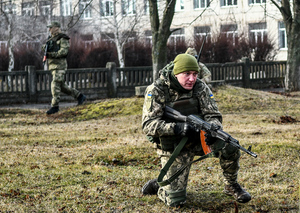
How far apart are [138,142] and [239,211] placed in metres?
3.87

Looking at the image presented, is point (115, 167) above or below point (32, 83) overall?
below

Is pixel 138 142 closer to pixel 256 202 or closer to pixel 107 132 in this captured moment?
pixel 107 132

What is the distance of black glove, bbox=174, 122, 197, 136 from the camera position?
422 cm

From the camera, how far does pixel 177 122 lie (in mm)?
4488

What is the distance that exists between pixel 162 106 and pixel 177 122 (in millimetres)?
204

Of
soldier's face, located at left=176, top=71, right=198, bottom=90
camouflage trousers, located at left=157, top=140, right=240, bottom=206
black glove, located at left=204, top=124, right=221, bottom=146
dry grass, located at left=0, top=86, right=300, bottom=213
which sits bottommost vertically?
dry grass, located at left=0, top=86, right=300, bottom=213

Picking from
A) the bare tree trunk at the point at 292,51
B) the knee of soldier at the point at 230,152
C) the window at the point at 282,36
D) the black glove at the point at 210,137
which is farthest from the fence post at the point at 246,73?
the window at the point at 282,36

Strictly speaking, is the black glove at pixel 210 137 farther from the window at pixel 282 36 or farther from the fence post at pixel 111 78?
the window at pixel 282 36

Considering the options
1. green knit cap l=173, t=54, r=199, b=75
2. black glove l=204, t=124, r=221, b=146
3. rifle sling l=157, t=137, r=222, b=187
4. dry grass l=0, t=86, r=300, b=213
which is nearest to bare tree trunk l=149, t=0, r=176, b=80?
dry grass l=0, t=86, r=300, b=213

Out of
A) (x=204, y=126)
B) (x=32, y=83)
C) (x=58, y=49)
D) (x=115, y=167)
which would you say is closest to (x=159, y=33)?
(x=58, y=49)

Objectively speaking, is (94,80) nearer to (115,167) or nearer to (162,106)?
(115,167)

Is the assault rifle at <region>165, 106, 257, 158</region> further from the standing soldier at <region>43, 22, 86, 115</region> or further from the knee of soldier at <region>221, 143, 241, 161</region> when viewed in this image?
the standing soldier at <region>43, 22, 86, 115</region>

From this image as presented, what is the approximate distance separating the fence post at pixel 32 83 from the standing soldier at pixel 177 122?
12.0m

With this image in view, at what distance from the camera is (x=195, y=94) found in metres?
4.56
